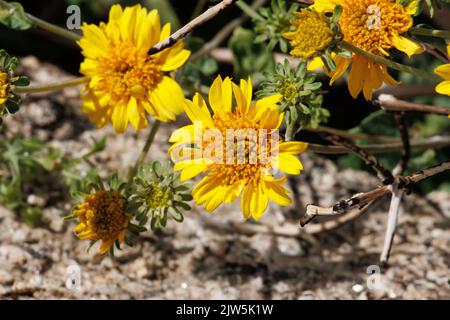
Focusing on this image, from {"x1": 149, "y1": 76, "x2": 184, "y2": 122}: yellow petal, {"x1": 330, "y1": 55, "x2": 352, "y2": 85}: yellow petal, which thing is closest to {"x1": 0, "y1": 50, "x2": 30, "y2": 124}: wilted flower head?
{"x1": 149, "y1": 76, "x2": 184, "y2": 122}: yellow petal

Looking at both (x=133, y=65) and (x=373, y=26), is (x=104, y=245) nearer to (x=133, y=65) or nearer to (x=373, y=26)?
(x=133, y=65)

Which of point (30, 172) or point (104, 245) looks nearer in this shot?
point (104, 245)

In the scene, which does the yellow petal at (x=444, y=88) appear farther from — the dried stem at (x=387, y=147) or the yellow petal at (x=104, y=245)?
the yellow petal at (x=104, y=245)

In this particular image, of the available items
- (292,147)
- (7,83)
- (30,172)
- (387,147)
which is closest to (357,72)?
(292,147)

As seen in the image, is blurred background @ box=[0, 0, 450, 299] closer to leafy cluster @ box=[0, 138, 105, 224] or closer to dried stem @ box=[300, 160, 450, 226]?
leafy cluster @ box=[0, 138, 105, 224]

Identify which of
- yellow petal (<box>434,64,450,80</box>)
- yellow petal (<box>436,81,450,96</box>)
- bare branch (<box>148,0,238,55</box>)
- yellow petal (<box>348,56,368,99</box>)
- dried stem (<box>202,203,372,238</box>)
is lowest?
dried stem (<box>202,203,372,238</box>)

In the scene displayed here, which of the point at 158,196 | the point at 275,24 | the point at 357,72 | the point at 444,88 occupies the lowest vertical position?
the point at 158,196

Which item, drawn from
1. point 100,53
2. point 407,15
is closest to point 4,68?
point 100,53
